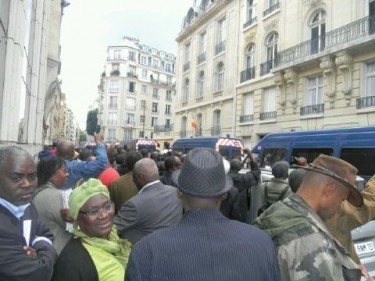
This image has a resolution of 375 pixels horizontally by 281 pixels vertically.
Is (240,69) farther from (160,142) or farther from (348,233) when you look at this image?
(348,233)

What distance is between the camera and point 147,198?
333 cm

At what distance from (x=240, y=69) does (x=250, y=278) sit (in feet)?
83.2

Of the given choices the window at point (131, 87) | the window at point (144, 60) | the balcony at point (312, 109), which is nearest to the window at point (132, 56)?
the window at point (144, 60)

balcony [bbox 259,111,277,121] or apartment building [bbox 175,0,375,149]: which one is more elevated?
apartment building [bbox 175,0,375,149]

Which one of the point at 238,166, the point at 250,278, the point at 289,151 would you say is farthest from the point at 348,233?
the point at 289,151

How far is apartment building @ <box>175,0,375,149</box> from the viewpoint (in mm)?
16578

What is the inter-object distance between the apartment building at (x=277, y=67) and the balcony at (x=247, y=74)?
67 millimetres

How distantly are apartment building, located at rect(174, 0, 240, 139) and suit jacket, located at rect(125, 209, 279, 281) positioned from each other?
969 inches

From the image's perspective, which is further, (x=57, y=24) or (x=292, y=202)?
(x=57, y=24)

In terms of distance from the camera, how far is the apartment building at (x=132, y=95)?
2741 inches

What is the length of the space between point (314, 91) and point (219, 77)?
11.3m

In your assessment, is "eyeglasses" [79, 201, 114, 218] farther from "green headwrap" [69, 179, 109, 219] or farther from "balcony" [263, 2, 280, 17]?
"balcony" [263, 2, 280, 17]

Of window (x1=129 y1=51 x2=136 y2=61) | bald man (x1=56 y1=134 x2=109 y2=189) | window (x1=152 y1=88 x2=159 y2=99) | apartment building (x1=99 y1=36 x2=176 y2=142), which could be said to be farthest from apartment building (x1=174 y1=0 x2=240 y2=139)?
window (x1=129 y1=51 x2=136 y2=61)

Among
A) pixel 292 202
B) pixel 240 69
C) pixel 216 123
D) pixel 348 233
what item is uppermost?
pixel 240 69
